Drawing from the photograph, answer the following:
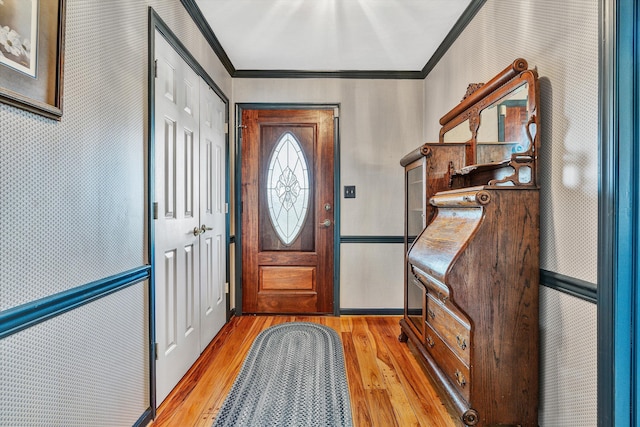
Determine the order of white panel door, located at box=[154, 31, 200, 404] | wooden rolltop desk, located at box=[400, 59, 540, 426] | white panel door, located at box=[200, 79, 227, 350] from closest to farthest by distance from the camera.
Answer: wooden rolltop desk, located at box=[400, 59, 540, 426], white panel door, located at box=[154, 31, 200, 404], white panel door, located at box=[200, 79, 227, 350]

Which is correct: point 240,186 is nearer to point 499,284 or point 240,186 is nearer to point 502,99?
point 502,99

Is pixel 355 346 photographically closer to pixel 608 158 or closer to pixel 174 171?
pixel 174 171

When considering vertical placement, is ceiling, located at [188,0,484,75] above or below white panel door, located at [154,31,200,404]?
above

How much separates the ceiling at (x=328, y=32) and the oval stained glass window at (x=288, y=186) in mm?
767

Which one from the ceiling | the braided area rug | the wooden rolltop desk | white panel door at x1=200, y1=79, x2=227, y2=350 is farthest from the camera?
white panel door at x1=200, y1=79, x2=227, y2=350

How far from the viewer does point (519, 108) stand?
1.56m

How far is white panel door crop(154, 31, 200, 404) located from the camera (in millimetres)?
1734

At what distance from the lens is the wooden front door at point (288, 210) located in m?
3.18

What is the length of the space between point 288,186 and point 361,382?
1.88m

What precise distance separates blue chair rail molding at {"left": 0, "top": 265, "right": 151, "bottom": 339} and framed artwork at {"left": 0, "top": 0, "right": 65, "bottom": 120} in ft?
1.92

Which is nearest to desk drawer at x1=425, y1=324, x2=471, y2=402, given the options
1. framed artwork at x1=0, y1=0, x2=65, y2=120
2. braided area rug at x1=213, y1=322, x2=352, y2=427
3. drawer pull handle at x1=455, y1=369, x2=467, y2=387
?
drawer pull handle at x1=455, y1=369, x2=467, y2=387

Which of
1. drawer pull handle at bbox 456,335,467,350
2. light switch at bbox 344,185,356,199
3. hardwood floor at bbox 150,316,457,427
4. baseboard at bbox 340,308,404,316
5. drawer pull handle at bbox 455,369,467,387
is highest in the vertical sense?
light switch at bbox 344,185,356,199

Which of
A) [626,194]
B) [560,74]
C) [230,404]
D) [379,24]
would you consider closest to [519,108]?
[560,74]

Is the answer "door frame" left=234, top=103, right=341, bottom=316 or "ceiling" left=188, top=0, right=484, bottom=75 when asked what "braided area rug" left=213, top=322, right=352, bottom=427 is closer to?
"door frame" left=234, top=103, right=341, bottom=316
